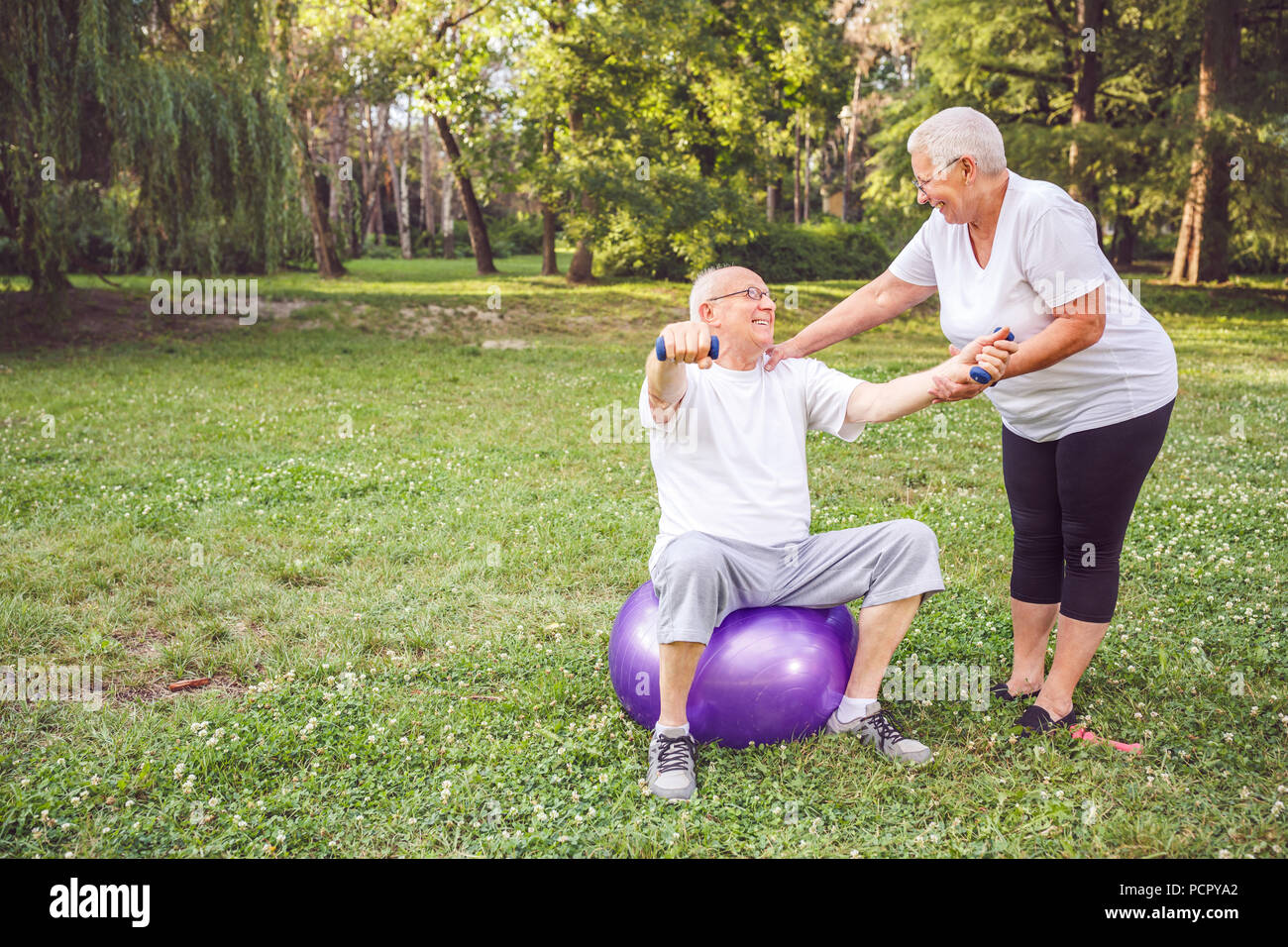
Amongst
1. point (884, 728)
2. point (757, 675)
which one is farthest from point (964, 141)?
point (884, 728)

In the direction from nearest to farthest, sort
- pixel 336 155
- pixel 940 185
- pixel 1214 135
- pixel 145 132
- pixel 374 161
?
pixel 940 185, pixel 145 132, pixel 1214 135, pixel 374 161, pixel 336 155

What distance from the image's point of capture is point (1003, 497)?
7.48 metres

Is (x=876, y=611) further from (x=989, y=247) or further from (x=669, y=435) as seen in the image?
(x=989, y=247)

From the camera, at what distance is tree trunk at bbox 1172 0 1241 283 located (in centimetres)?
1961

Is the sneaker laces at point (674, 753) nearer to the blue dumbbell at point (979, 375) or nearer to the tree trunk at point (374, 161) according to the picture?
the blue dumbbell at point (979, 375)

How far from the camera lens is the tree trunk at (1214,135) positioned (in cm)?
1961

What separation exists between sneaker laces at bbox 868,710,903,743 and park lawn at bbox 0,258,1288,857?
5.6 inches

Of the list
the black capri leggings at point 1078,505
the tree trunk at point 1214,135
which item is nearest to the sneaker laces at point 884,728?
the black capri leggings at point 1078,505

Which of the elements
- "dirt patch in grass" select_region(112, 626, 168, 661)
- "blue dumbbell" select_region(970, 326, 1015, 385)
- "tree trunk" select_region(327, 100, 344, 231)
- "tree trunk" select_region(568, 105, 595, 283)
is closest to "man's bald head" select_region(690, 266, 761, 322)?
"blue dumbbell" select_region(970, 326, 1015, 385)

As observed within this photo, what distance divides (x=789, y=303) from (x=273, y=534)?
1632 cm

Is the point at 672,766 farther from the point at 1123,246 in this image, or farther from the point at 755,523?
the point at 1123,246

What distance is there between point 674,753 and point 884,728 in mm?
906

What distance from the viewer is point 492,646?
4.93 metres

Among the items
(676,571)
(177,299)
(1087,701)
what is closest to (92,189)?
(177,299)
